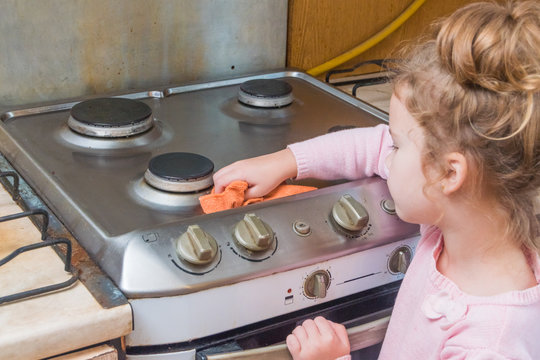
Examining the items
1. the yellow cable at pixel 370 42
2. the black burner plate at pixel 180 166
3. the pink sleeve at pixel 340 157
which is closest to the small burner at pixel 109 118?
the black burner plate at pixel 180 166

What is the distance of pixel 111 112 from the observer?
1129 mm

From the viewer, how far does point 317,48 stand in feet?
4.93

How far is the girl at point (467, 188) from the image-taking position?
701 mm

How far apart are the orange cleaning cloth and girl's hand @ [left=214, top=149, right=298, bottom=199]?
1cm

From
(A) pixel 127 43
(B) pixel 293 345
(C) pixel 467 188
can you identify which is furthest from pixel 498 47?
(A) pixel 127 43

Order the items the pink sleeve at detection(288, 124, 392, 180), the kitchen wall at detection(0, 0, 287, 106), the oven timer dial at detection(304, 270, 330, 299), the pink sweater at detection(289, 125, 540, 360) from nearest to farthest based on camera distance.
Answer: the pink sweater at detection(289, 125, 540, 360) → the oven timer dial at detection(304, 270, 330, 299) → the pink sleeve at detection(288, 124, 392, 180) → the kitchen wall at detection(0, 0, 287, 106)

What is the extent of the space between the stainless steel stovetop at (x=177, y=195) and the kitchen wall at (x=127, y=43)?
0.05 m

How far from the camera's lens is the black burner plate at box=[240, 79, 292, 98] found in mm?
1269

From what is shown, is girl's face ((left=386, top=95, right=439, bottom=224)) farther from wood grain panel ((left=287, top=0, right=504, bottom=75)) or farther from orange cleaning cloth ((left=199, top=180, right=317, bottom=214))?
wood grain panel ((left=287, top=0, right=504, bottom=75))

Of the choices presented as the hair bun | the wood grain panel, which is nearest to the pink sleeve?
the hair bun

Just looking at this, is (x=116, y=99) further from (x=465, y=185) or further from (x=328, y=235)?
(x=465, y=185)

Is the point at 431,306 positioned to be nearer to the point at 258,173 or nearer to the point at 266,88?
the point at 258,173

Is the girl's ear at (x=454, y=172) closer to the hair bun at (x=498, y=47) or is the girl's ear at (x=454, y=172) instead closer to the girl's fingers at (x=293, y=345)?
the hair bun at (x=498, y=47)

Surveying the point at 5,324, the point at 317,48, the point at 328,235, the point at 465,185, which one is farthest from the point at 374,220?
the point at 317,48
